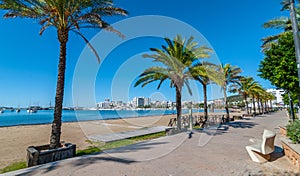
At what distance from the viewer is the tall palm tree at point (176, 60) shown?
36.7 ft

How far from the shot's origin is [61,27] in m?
6.27

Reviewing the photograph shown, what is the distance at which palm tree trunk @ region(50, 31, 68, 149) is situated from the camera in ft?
19.2

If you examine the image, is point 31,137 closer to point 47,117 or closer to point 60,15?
point 60,15

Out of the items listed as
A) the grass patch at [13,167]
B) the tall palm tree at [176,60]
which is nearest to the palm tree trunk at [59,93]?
the grass patch at [13,167]

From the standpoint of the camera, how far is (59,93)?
20.2 feet

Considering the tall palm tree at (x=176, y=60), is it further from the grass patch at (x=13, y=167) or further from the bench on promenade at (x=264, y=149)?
the grass patch at (x=13, y=167)

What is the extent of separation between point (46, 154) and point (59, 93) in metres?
2.12

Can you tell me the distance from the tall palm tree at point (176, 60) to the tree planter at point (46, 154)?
6.54 m

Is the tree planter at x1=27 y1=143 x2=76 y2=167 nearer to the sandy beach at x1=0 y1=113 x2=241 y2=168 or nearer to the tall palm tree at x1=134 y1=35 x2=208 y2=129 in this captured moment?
the sandy beach at x1=0 y1=113 x2=241 y2=168

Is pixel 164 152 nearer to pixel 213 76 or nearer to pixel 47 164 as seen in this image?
pixel 47 164

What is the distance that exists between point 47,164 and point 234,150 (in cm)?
634

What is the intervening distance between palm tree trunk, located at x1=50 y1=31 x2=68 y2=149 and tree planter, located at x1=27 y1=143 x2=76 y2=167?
485 millimetres

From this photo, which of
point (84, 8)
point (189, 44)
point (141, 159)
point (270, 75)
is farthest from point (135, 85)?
point (270, 75)

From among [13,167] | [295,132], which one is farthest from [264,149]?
[13,167]
